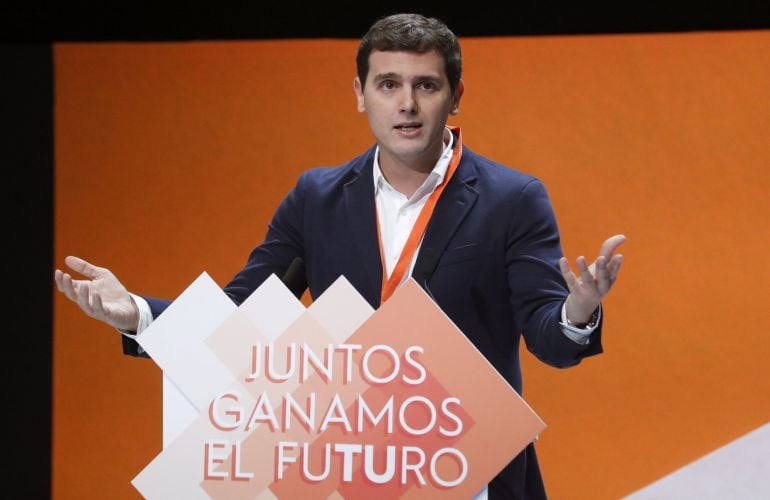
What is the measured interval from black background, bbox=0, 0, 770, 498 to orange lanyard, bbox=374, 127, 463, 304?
5.02 feet

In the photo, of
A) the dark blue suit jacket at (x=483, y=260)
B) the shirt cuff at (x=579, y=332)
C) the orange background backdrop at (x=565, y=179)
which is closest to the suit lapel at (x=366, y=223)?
the dark blue suit jacket at (x=483, y=260)

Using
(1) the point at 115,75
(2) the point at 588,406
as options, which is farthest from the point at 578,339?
(1) the point at 115,75

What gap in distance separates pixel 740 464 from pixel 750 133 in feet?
3.55

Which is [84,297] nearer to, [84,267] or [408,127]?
[84,267]

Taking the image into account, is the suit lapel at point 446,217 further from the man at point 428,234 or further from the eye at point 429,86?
the eye at point 429,86

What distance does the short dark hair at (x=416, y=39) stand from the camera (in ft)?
5.63

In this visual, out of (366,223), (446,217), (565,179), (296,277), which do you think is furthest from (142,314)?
(565,179)

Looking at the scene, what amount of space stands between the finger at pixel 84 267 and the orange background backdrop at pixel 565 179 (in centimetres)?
191

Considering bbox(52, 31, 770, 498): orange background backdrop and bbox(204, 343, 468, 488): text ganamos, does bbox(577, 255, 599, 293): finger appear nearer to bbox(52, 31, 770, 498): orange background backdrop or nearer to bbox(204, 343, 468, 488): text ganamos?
bbox(204, 343, 468, 488): text ganamos

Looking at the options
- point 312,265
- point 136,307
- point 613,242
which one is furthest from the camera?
point 312,265

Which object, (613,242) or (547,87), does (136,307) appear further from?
(547,87)

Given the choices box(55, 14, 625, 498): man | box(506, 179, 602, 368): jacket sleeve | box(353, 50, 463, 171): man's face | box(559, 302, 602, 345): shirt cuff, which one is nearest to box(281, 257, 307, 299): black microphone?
box(55, 14, 625, 498): man

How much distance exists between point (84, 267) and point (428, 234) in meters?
0.54

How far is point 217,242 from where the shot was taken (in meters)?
3.55
